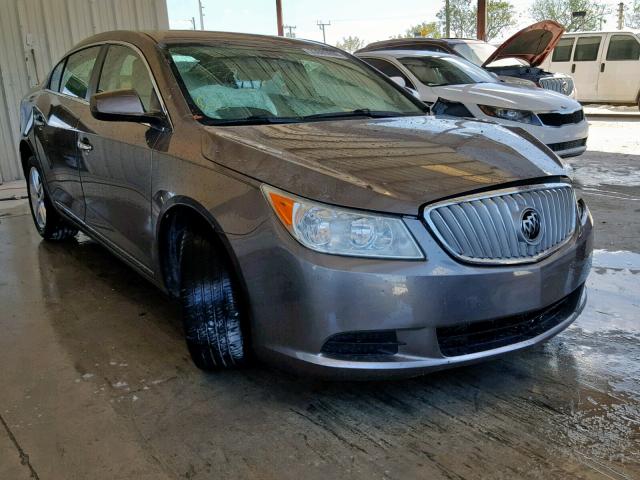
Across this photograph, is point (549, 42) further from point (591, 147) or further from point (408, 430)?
point (408, 430)

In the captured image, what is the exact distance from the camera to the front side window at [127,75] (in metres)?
2.88

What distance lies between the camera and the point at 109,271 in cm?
403

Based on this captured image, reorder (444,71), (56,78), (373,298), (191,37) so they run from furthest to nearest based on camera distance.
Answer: (444,71), (56,78), (191,37), (373,298)

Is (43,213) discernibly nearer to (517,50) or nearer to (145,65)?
(145,65)

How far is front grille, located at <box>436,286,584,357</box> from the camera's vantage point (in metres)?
2.06

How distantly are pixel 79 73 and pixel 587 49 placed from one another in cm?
1320

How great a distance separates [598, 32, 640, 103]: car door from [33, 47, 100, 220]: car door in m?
12.7

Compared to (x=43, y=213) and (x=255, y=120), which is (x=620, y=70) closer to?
(x=43, y=213)

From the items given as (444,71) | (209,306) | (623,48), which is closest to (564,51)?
(623,48)

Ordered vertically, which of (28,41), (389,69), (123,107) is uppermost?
(28,41)

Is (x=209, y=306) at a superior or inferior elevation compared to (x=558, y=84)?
inferior

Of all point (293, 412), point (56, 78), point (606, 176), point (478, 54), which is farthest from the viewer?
point (478, 54)

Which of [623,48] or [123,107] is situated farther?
[623,48]

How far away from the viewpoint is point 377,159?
7.34 ft
